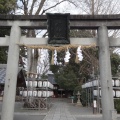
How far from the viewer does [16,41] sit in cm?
959

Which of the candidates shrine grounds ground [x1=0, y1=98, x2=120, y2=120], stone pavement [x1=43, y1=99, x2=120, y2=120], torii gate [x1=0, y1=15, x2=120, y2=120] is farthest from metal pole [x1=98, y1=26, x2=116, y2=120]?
stone pavement [x1=43, y1=99, x2=120, y2=120]

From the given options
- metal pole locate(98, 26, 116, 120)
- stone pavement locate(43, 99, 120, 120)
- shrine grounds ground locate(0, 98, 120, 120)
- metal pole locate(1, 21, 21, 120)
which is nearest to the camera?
metal pole locate(98, 26, 116, 120)

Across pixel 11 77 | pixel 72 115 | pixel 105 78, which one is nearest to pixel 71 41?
pixel 105 78

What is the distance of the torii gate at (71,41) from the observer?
9078 millimetres

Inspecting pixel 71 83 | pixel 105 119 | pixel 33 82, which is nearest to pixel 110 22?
pixel 105 119

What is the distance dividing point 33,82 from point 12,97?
13.1 metres

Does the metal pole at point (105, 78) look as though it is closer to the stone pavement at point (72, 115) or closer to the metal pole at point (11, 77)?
the metal pole at point (11, 77)

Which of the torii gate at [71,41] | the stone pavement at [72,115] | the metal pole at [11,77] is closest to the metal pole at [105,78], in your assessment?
the torii gate at [71,41]

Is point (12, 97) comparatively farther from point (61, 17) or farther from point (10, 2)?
point (10, 2)

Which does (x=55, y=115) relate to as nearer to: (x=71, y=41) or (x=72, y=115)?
(x=72, y=115)

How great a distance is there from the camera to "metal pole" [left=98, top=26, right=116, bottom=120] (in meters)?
8.93

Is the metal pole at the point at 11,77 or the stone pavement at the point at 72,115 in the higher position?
the metal pole at the point at 11,77

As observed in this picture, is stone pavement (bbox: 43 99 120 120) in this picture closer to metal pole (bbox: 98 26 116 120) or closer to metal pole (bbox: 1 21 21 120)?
metal pole (bbox: 1 21 21 120)

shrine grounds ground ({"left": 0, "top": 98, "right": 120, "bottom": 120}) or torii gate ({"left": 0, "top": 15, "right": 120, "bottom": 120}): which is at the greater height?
torii gate ({"left": 0, "top": 15, "right": 120, "bottom": 120})
